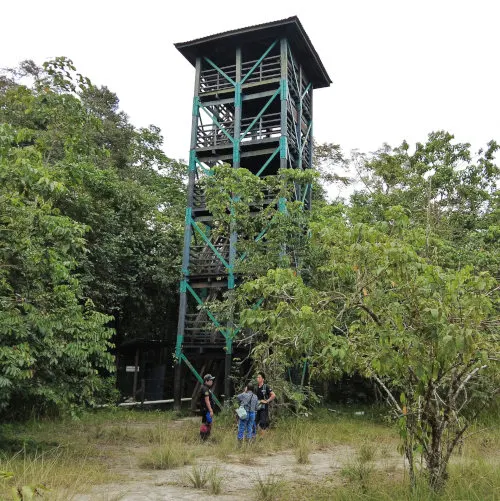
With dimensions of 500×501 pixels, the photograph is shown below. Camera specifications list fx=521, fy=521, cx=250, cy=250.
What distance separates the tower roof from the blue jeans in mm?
12979

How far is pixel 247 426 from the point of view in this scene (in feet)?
34.9

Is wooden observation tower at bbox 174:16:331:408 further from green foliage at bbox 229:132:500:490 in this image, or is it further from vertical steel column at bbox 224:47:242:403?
green foliage at bbox 229:132:500:490

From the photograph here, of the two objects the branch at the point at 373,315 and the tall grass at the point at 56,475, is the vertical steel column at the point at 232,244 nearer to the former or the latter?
the tall grass at the point at 56,475

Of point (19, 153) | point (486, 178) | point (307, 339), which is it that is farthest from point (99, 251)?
point (486, 178)

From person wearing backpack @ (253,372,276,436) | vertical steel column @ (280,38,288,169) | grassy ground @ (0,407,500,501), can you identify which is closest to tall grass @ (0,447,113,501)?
grassy ground @ (0,407,500,501)

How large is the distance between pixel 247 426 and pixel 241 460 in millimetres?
1667

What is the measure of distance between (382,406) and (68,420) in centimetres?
1038

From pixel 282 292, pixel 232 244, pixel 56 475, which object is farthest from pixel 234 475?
pixel 232 244

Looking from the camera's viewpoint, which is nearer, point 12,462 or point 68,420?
point 12,462

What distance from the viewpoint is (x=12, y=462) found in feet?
24.2

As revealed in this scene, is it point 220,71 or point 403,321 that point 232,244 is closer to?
point 220,71

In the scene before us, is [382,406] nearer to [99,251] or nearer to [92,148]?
[99,251]

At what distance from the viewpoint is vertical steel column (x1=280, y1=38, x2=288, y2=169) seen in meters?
16.4

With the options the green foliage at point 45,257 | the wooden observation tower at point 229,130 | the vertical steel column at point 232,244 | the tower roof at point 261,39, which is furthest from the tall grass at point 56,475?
the tower roof at point 261,39
